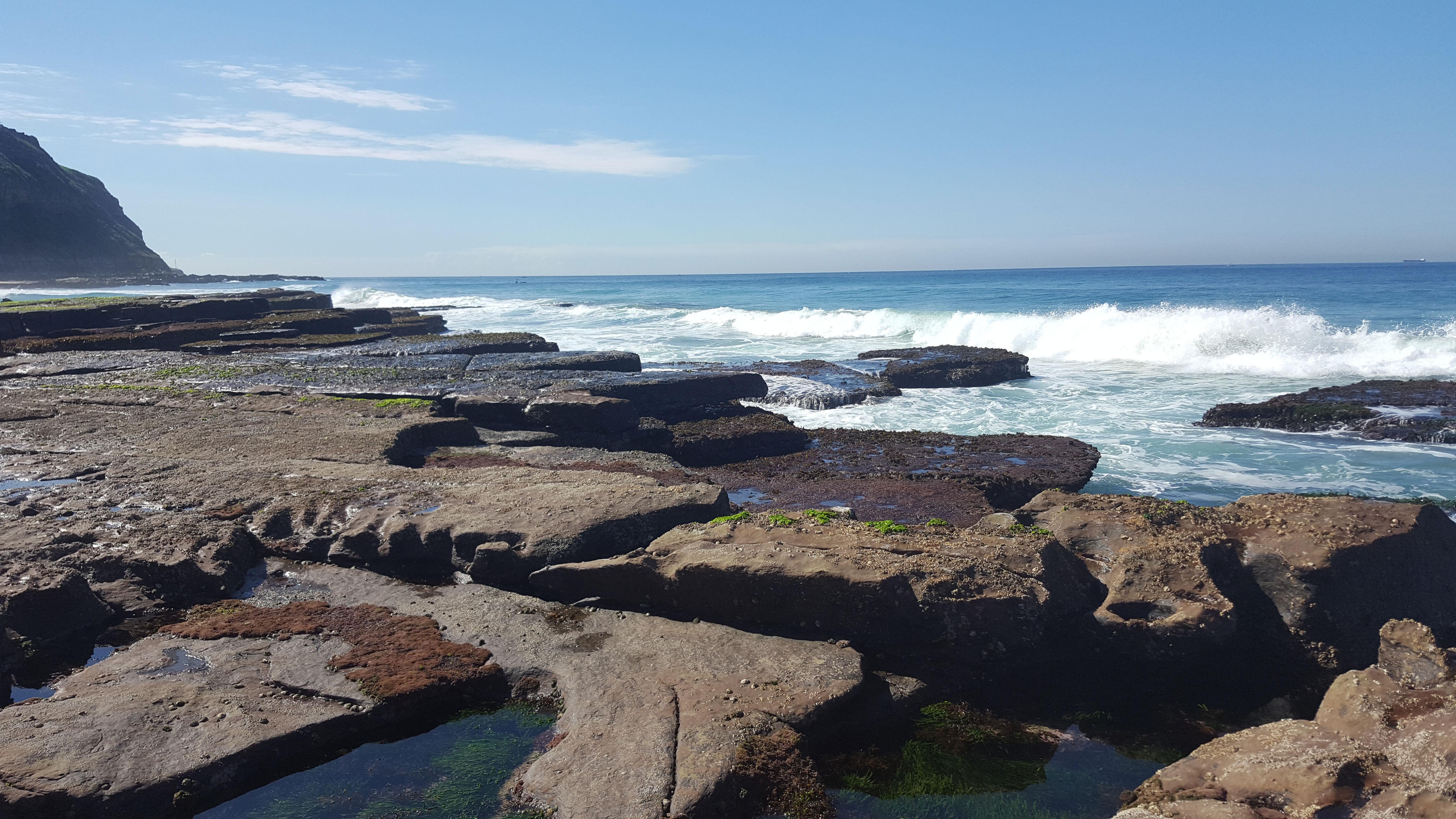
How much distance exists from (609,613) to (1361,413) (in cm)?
1454

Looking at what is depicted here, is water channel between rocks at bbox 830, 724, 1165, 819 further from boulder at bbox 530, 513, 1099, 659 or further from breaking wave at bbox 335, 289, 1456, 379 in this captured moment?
breaking wave at bbox 335, 289, 1456, 379

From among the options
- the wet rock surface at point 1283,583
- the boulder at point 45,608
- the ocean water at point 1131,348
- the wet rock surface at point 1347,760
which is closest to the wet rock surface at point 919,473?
the ocean water at point 1131,348

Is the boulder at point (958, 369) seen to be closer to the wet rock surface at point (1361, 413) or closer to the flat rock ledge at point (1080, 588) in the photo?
the wet rock surface at point (1361, 413)

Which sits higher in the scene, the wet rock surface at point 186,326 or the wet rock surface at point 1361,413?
the wet rock surface at point 186,326

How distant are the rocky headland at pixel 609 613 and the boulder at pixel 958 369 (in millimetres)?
11034

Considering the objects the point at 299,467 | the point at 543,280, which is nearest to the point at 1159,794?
the point at 299,467

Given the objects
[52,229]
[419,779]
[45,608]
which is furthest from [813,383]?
[52,229]

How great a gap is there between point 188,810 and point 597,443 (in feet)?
25.1

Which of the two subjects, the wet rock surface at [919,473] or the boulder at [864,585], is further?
the wet rock surface at [919,473]

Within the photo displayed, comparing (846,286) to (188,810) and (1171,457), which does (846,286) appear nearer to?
(1171,457)

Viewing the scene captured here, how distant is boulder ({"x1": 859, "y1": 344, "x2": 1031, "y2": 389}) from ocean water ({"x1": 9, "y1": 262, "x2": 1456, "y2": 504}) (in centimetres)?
46

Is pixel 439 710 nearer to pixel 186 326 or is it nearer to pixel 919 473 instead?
pixel 919 473

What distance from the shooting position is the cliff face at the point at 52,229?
83688 mm

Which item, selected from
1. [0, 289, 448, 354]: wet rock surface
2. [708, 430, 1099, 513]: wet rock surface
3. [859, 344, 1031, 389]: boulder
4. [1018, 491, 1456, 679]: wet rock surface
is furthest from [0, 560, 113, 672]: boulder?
[859, 344, 1031, 389]: boulder
